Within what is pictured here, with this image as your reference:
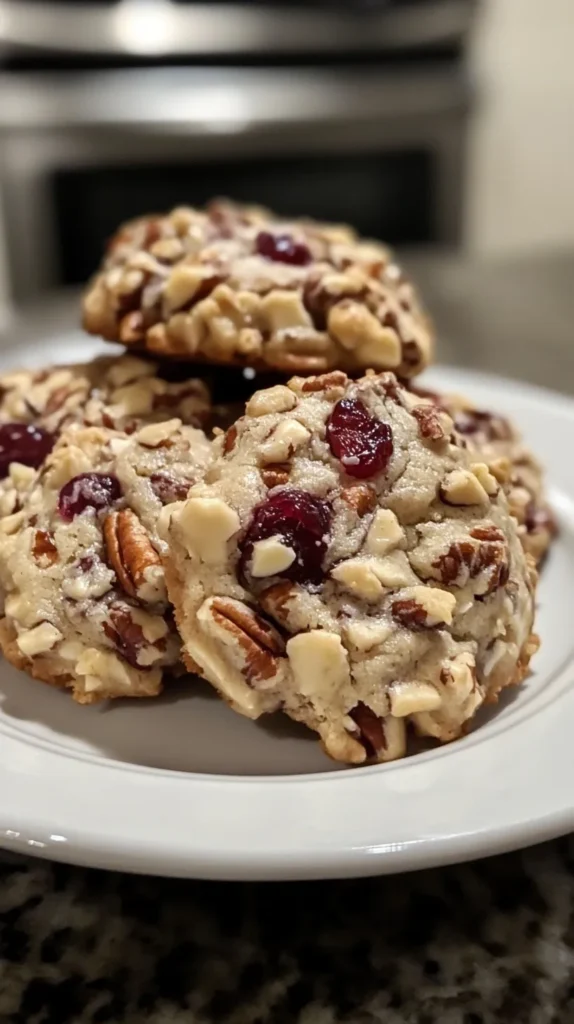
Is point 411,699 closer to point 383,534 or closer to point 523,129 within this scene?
point 383,534

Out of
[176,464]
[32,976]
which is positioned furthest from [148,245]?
[32,976]

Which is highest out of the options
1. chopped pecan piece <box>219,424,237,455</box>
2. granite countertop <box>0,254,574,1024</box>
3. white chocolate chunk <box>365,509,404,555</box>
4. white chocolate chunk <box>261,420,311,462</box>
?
white chocolate chunk <box>261,420,311,462</box>

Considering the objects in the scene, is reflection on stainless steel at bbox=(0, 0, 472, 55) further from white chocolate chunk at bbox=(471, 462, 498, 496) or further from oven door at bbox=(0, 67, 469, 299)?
white chocolate chunk at bbox=(471, 462, 498, 496)

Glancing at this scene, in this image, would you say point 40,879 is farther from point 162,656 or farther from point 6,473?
point 6,473

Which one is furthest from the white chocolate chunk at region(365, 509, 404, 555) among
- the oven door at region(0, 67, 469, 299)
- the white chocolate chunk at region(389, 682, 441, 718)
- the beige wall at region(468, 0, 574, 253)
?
the beige wall at region(468, 0, 574, 253)

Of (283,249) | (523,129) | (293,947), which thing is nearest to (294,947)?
(293,947)

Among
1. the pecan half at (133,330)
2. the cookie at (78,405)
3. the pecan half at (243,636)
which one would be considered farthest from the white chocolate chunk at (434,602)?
the pecan half at (133,330)

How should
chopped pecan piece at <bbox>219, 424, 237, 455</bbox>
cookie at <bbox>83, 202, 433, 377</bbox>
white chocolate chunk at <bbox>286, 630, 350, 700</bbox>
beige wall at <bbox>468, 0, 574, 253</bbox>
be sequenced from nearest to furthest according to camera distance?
white chocolate chunk at <bbox>286, 630, 350, 700</bbox> < chopped pecan piece at <bbox>219, 424, 237, 455</bbox> < cookie at <bbox>83, 202, 433, 377</bbox> < beige wall at <bbox>468, 0, 574, 253</bbox>
